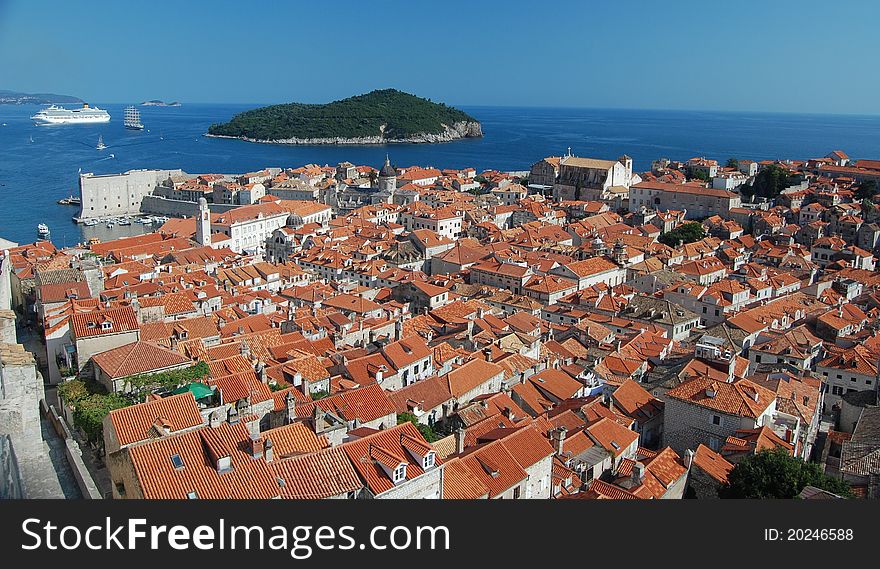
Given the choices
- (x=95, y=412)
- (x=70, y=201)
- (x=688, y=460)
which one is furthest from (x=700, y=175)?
(x=95, y=412)

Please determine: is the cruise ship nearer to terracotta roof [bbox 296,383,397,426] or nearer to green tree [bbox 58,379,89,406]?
green tree [bbox 58,379,89,406]

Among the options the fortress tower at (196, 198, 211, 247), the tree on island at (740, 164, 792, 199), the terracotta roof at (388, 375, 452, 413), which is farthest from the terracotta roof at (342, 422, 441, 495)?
the tree on island at (740, 164, 792, 199)

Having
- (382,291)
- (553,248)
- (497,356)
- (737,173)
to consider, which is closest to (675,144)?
(737,173)

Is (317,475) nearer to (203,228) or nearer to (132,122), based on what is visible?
(203,228)

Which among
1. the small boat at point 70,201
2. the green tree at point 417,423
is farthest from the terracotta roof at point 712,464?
the small boat at point 70,201

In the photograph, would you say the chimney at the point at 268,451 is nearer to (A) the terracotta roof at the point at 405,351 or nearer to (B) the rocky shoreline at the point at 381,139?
(A) the terracotta roof at the point at 405,351

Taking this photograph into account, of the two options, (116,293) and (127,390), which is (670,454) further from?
(116,293)
